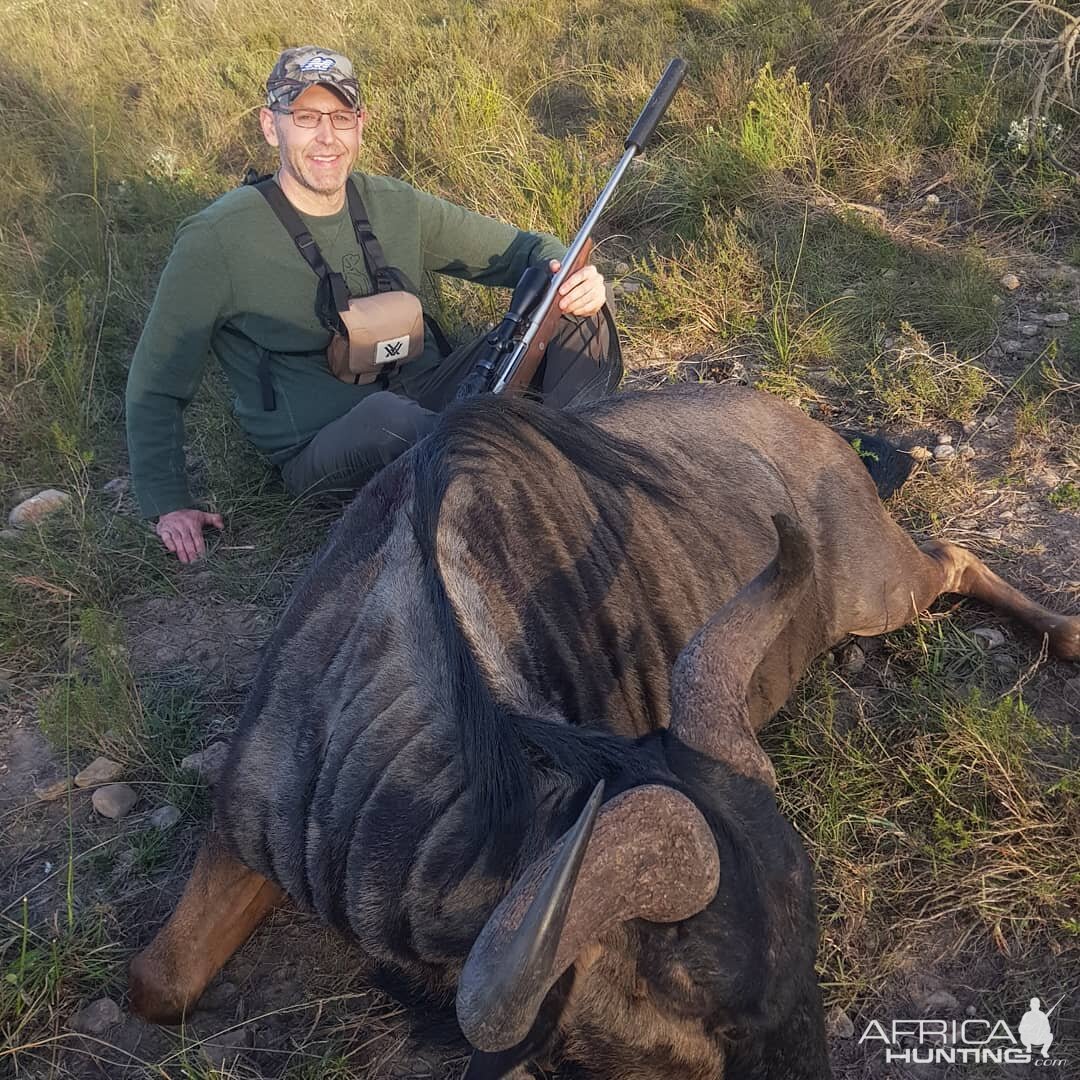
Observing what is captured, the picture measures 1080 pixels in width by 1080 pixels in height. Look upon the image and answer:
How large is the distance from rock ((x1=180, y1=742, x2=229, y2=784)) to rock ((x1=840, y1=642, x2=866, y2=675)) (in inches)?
79.3

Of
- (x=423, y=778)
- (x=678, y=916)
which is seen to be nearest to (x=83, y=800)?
(x=423, y=778)

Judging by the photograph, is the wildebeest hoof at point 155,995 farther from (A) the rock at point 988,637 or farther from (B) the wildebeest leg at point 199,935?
(A) the rock at point 988,637

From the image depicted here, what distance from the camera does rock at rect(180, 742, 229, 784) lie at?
305cm

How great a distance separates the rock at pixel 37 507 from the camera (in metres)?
4.17

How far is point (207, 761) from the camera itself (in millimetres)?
3100

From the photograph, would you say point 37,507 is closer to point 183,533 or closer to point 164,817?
point 183,533

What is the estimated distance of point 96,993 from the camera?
2555 mm

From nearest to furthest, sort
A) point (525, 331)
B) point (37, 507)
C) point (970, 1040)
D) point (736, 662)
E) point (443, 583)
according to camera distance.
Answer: point (736, 662), point (443, 583), point (970, 1040), point (525, 331), point (37, 507)

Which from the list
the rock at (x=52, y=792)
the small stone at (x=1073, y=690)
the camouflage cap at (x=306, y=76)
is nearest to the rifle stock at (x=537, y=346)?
the camouflage cap at (x=306, y=76)

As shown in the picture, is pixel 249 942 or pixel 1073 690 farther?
pixel 1073 690

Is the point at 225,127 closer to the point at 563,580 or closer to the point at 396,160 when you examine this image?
the point at 396,160

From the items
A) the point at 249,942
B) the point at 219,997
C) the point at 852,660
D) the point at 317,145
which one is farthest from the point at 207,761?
the point at 317,145

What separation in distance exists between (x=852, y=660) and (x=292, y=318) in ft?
7.86

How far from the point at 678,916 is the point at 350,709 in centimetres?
91
